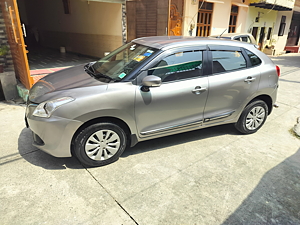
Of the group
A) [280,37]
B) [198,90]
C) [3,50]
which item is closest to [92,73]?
[198,90]

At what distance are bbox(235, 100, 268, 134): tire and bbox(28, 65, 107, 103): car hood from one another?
253 cm

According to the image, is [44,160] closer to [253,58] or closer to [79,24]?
[253,58]

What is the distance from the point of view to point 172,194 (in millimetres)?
2742

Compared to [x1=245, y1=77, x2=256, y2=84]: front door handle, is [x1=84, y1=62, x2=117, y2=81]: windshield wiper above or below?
above

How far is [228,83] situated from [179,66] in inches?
34.8

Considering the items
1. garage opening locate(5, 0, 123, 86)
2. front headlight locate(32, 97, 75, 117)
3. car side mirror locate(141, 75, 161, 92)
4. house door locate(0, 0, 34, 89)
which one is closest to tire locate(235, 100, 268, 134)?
car side mirror locate(141, 75, 161, 92)

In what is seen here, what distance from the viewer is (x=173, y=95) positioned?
327cm

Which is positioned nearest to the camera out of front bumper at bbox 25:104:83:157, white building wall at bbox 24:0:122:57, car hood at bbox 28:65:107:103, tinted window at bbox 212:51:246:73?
front bumper at bbox 25:104:83:157

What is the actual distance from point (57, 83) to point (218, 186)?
101 inches

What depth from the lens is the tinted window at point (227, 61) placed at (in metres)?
3.61

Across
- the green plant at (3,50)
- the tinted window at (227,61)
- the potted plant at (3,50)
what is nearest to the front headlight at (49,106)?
the tinted window at (227,61)

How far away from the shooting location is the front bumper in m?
2.77

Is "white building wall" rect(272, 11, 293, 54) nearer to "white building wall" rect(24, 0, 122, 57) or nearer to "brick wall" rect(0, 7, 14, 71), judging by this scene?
"white building wall" rect(24, 0, 122, 57)

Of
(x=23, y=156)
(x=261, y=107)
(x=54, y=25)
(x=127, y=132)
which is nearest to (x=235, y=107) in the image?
(x=261, y=107)
